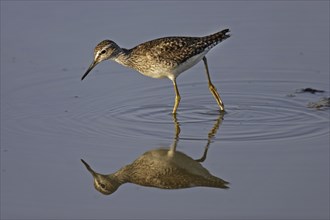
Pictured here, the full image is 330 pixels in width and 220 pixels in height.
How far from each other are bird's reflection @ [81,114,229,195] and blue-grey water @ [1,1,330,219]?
0.13 metres

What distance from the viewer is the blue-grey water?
31.6 ft

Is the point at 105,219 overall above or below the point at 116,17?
below

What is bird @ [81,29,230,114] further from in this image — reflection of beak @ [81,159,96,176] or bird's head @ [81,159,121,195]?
bird's head @ [81,159,121,195]

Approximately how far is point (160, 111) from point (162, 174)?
2.50m

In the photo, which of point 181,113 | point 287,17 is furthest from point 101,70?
point 287,17

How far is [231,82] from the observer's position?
13.8 meters

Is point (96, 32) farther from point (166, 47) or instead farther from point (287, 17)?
point (287, 17)

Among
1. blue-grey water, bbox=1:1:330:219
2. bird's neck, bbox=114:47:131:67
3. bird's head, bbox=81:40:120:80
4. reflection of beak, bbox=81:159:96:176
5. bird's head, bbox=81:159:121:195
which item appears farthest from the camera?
bird's neck, bbox=114:47:131:67

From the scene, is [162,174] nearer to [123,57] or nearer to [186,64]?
[186,64]

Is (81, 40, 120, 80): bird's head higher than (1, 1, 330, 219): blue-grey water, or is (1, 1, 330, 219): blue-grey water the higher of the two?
(81, 40, 120, 80): bird's head

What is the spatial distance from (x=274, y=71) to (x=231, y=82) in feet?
2.46

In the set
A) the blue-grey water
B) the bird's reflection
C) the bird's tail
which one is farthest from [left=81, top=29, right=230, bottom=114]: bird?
the bird's reflection

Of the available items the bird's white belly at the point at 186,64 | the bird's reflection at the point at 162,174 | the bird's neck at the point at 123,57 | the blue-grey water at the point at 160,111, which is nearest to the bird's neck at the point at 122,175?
the bird's reflection at the point at 162,174

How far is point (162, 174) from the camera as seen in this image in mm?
10508
